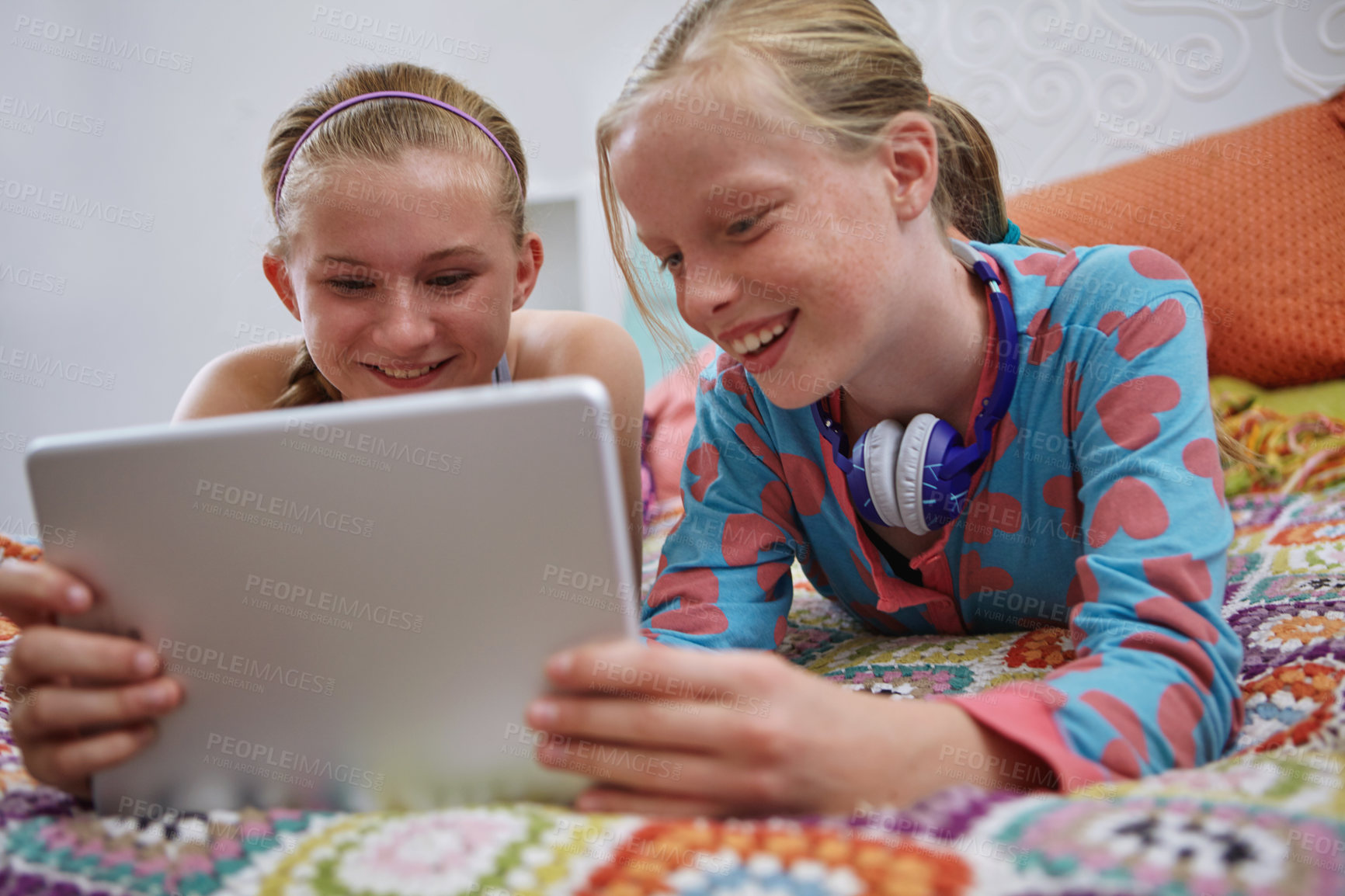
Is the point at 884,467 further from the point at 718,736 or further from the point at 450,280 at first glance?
the point at 450,280

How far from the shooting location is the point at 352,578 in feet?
1.81

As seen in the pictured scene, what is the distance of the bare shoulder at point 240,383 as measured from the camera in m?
1.33

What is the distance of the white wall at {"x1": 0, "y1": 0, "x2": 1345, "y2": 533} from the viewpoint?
268cm

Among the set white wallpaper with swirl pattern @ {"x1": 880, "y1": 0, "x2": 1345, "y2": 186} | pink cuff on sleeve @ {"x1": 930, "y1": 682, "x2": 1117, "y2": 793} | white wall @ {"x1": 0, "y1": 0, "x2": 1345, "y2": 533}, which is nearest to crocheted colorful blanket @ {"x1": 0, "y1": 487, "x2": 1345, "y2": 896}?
pink cuff on sleeve @ {"x1": 930, "y1": 682, "x2": 1117, "y2": 793}

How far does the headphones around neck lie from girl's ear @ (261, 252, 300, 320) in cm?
78

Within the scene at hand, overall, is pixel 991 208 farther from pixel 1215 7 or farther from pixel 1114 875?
pixel 1215 7

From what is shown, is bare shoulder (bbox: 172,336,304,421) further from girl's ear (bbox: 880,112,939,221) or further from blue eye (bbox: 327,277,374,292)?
girl's ear (bbox: 880,112,939,221)

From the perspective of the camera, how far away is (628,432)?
133 cm

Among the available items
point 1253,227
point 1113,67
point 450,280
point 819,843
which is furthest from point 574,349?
point 1113,67

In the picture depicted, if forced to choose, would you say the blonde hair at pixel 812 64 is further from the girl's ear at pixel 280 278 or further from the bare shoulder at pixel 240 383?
the bare shoulder at pixel 240 383

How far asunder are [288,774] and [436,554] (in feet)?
0.66

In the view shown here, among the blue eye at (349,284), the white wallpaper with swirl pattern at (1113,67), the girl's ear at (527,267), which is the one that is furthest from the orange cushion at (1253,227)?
the blue eye at (349,284)

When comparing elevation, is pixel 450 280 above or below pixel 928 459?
above

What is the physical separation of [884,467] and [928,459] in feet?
0.13
